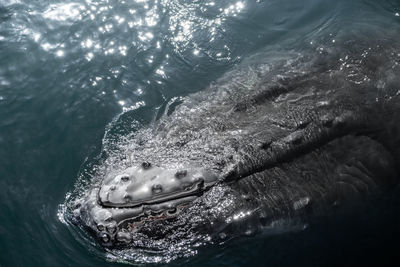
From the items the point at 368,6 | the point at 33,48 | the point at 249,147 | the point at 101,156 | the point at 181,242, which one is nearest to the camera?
the point at 181,242

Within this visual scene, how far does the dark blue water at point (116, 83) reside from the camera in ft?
19.7

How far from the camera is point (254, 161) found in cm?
590

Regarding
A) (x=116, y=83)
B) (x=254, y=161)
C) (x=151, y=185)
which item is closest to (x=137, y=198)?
(x=151, y=185)

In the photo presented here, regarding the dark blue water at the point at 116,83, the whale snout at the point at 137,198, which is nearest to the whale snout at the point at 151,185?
the whale snout at the point at 137,198

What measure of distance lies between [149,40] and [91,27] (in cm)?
131

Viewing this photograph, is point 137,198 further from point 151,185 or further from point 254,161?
point 254,161

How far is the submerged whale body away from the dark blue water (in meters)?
0.40

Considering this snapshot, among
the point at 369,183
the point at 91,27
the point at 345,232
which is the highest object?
the point at 91,27

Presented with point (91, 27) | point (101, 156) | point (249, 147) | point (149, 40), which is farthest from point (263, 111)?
point (91, 27)

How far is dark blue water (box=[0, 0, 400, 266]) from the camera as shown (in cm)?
601

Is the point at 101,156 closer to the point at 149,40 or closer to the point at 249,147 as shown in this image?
the point at 249,147

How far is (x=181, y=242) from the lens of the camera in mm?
→ 5508

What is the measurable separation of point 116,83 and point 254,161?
3.71 m

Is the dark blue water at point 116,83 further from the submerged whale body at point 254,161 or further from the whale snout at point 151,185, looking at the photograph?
the whale snout at point 151,185
